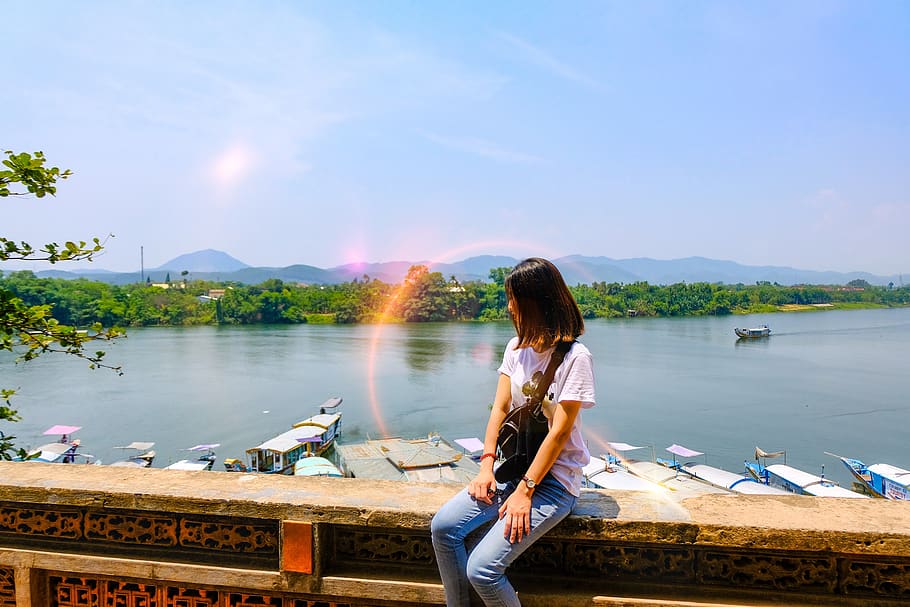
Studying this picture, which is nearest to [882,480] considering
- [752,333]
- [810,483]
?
[810,483]

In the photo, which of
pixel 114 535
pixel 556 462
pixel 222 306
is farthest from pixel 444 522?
pixel 222 306

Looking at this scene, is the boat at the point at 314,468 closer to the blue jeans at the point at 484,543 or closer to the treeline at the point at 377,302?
the blue jeans at the point at 484,543

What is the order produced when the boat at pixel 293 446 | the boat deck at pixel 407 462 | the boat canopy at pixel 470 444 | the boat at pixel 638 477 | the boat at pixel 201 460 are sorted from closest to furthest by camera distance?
the boat at pixel 638 477 < the boat deck at pixel 407 462 < the boat at pixel 201 460 < the boat at pixel 293 446 < the boat canopy at pixel 470 444

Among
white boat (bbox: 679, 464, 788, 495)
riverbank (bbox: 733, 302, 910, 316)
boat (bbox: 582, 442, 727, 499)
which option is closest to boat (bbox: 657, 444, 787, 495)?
white boat (bbox: 679, 464, 788, 495)

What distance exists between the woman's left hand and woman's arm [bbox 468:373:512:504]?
0.28ft

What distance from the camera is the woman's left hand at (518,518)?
152 cm

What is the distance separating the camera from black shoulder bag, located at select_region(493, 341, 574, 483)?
1605mm

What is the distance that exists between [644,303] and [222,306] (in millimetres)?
48517

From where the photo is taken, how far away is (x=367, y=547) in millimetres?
1720

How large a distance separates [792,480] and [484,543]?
61.4 feet

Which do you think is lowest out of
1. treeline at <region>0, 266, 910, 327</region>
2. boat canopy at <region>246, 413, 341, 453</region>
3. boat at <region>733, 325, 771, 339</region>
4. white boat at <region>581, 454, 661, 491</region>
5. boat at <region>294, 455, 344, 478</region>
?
white boat at <region>581, 454, 661, 491</region>

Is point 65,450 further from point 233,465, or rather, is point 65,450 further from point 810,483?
point 810,483

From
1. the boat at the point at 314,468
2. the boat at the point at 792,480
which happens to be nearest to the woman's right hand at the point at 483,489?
the boat at the point at 314,468

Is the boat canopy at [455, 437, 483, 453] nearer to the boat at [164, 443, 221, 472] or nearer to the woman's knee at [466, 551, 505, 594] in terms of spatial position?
the boat at [164, 443, 221, 472]
